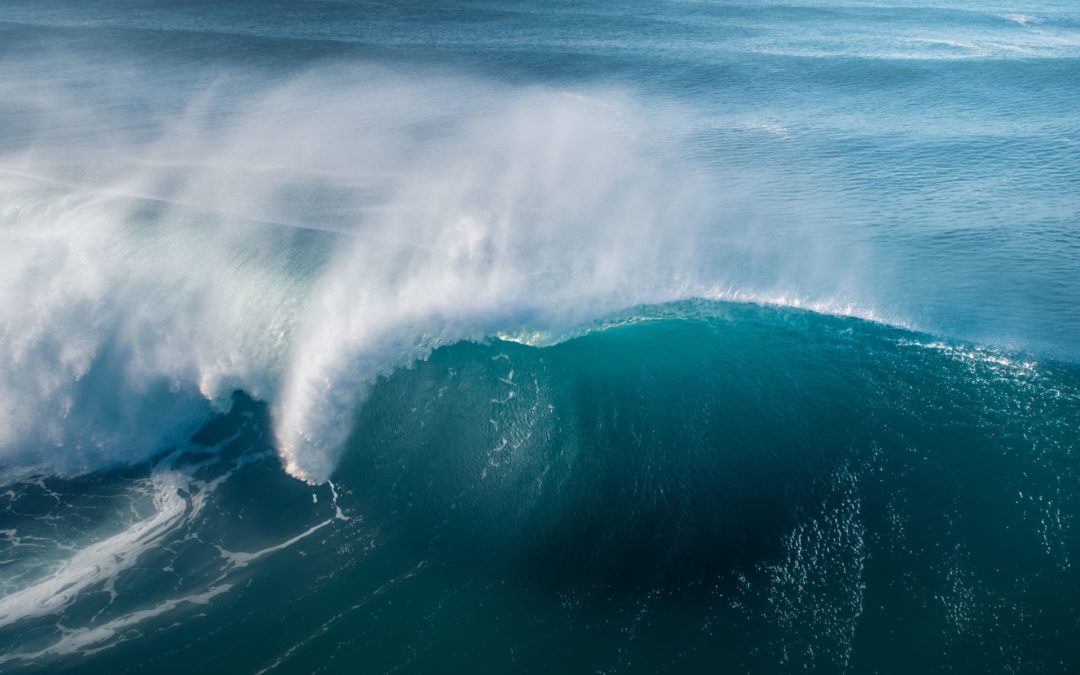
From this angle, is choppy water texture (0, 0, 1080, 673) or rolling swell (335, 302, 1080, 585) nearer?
choppy water texture (0, 0, 1080, 673)

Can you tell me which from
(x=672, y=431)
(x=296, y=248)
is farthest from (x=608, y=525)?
(x=296, y=248)

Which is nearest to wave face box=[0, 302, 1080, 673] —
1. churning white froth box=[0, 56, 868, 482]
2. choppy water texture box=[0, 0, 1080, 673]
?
choppy water texture box=[0, 0, 1080, 673]

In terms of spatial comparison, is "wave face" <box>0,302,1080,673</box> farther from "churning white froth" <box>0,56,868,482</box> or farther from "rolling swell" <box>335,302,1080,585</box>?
"churning white froth" <box>0,56,868,482</box>

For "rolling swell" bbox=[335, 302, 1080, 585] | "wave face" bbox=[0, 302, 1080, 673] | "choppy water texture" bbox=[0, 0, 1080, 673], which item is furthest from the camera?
"rolling swell" bbox=[335, 302, 1080, 585]

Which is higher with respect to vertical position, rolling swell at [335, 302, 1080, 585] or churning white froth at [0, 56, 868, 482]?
churning white froth at [0, 56, 868, 482]

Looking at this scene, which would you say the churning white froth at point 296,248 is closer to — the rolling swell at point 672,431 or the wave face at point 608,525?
the wave face at point 608,525

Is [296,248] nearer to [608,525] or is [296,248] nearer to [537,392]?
[537,392]

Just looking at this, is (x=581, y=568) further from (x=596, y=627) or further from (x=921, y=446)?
(x=921, y=446)
